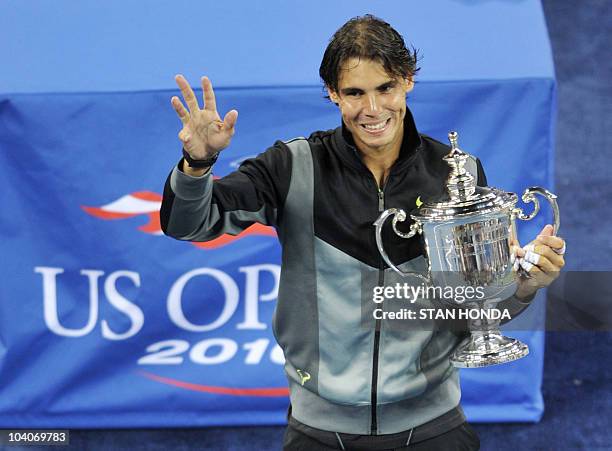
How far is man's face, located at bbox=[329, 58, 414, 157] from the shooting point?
179 cm

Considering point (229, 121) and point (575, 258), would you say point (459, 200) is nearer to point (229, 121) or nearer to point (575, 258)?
point (229, 121)

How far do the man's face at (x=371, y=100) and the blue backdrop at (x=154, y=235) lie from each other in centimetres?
118

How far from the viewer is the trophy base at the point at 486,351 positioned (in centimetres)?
183

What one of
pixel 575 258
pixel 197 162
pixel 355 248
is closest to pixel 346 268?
pixel 355 248

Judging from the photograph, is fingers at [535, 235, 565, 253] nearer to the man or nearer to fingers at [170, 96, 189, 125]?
the man

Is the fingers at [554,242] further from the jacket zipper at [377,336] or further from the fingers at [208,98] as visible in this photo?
the fingers at [208,98]

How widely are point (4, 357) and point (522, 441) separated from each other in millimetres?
1559

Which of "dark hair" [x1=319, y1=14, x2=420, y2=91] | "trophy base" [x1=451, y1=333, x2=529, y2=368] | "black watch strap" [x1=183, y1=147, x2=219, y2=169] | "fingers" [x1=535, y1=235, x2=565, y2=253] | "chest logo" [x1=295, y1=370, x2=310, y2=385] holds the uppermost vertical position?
"dark hair" [x1=319, y1=14, x2=420, y2=91]

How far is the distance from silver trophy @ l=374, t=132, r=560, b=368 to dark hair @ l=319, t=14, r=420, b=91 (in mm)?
153

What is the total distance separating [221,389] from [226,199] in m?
1.45

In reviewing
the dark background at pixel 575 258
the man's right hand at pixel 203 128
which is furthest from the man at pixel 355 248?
the dark background at pixel 575 258

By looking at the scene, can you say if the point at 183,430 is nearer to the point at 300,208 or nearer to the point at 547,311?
the point at 547,311

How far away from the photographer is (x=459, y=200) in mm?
1826

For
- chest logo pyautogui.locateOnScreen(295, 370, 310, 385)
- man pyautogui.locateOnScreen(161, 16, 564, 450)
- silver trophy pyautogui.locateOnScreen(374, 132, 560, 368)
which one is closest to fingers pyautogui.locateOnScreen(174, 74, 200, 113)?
man pyautogui.locateOnScreen(161, 16, 564, 450)
